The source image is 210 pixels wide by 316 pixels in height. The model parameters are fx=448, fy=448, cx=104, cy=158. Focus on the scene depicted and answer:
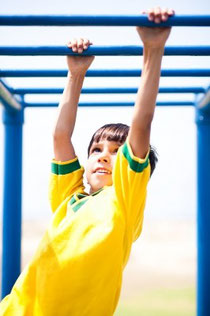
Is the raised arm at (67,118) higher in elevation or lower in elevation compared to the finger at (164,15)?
lower

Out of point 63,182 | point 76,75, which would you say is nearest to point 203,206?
point 63,182

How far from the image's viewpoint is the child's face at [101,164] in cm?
132

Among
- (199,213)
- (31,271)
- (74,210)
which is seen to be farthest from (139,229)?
(199,213)

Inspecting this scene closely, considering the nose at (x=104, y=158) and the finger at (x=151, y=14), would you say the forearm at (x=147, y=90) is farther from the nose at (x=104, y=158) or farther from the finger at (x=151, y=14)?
the nose at (x=104, y=158)

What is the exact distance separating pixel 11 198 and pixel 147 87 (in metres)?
0.93

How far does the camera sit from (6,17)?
3.62 feet

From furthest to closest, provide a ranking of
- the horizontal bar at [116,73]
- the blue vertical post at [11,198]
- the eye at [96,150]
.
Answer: the blue vertical post at [11,198], the horizontal bar at [116,73], the eye at [96,150]

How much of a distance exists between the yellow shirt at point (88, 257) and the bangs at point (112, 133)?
16 cm

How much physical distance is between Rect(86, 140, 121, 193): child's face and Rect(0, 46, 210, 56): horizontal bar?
27 centimetres

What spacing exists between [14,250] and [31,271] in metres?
0.63

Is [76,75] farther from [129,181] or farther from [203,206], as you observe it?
[203,206]

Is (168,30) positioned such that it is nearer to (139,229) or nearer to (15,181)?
(139,229)

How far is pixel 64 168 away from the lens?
1.45 m

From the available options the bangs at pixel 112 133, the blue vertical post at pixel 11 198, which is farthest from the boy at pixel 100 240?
the blue vertical post at pixel 11 198
